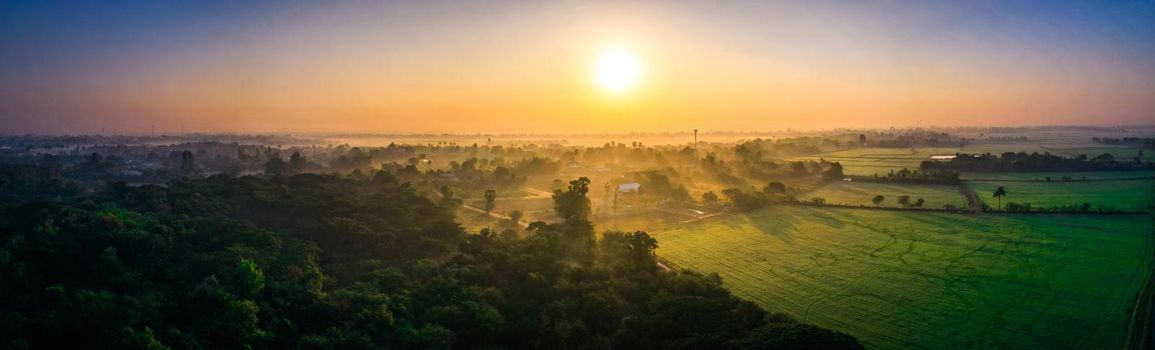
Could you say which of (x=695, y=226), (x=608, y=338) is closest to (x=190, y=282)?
(x=608, y=338)

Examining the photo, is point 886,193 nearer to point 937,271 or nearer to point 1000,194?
point 1000,194

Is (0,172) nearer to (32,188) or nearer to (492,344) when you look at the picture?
(32,188)

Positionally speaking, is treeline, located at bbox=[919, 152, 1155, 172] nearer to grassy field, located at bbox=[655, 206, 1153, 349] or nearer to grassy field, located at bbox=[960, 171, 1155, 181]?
grassy field, located at bbox=[960, 171, 1155, 181]

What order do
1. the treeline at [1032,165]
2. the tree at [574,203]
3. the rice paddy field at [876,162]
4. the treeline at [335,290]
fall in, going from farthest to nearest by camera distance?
the rice paddy field at [876,162] → the treeline at [1032,165] → the tree at [574,203] → the treeline at [335,290]

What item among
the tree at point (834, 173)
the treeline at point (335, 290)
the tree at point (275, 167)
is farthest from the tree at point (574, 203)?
the tree at point (275, 167)

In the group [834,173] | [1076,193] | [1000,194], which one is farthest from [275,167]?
[1076,193]

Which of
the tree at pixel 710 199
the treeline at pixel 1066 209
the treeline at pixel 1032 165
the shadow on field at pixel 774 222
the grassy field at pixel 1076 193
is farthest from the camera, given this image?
the treeline at pixel 1032 165

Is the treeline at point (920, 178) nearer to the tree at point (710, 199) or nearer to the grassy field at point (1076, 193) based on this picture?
the grassy field at point (1076, 193)
